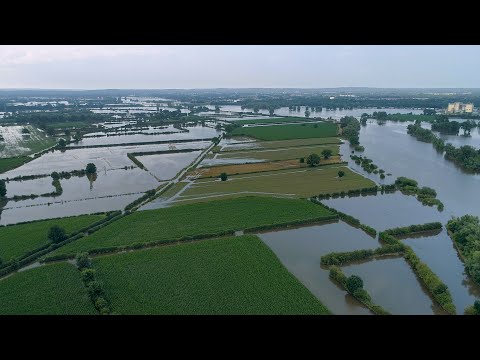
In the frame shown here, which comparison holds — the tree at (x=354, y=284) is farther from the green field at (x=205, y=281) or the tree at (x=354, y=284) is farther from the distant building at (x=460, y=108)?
the distant building at (x=460, y=108)

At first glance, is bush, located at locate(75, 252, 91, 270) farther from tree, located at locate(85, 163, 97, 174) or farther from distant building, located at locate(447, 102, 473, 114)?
distant building, located at locate(447, 102, 473, 114)

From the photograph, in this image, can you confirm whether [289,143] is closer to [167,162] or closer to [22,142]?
[167,162]

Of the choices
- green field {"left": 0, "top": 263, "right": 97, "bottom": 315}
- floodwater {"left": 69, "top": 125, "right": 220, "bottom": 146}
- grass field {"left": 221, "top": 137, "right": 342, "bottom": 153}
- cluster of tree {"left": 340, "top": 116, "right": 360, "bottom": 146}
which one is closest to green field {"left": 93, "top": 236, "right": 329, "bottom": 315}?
green field {"left": 0, "top": 263, "right": 97, "bottom": 315}
